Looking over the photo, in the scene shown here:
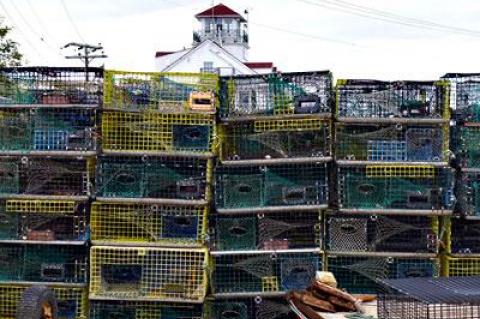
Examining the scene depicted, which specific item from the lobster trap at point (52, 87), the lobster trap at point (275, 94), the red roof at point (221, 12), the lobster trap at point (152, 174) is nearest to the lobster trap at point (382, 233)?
the lobster trap at point (275, 94)

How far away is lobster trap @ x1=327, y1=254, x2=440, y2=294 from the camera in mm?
10828

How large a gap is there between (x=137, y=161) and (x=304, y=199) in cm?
195

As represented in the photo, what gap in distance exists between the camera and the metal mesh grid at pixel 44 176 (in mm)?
10898

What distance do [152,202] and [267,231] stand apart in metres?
1.35

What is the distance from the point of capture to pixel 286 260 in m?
10.8

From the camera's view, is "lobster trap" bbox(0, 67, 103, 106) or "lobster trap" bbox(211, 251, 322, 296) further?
"lobster trap" bbox(0, 67, 103, 106)

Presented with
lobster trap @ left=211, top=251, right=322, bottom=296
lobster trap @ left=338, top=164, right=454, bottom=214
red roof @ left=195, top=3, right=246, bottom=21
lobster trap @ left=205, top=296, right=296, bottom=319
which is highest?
red roof @ left=195, top=3, right=246, bottom=21

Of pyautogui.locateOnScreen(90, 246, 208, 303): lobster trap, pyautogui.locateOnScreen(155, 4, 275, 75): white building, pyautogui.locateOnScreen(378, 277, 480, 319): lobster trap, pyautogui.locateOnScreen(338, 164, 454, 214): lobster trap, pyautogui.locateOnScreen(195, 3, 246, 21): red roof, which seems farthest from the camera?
pyautogui.locateOnScreen(195, 3, 246, 21): red roof

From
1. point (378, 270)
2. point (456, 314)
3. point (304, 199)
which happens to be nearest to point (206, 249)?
point (304, 199)

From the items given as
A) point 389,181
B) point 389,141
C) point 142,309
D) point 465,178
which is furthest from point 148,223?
point 465,178

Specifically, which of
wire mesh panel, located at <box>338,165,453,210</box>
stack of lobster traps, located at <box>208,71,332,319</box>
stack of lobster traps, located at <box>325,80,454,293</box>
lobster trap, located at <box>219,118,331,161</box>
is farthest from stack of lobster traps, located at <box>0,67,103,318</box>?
wire mesh panel, located at <box>338,165,453,210</box>

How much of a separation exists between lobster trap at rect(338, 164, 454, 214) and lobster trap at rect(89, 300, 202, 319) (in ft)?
6.80

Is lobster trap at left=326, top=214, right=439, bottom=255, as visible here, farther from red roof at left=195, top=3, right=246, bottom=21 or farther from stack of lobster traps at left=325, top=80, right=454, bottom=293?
red roof at left=195, top=3, right=246, bottom=21

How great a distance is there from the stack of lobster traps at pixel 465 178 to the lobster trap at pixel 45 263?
4.24 m
